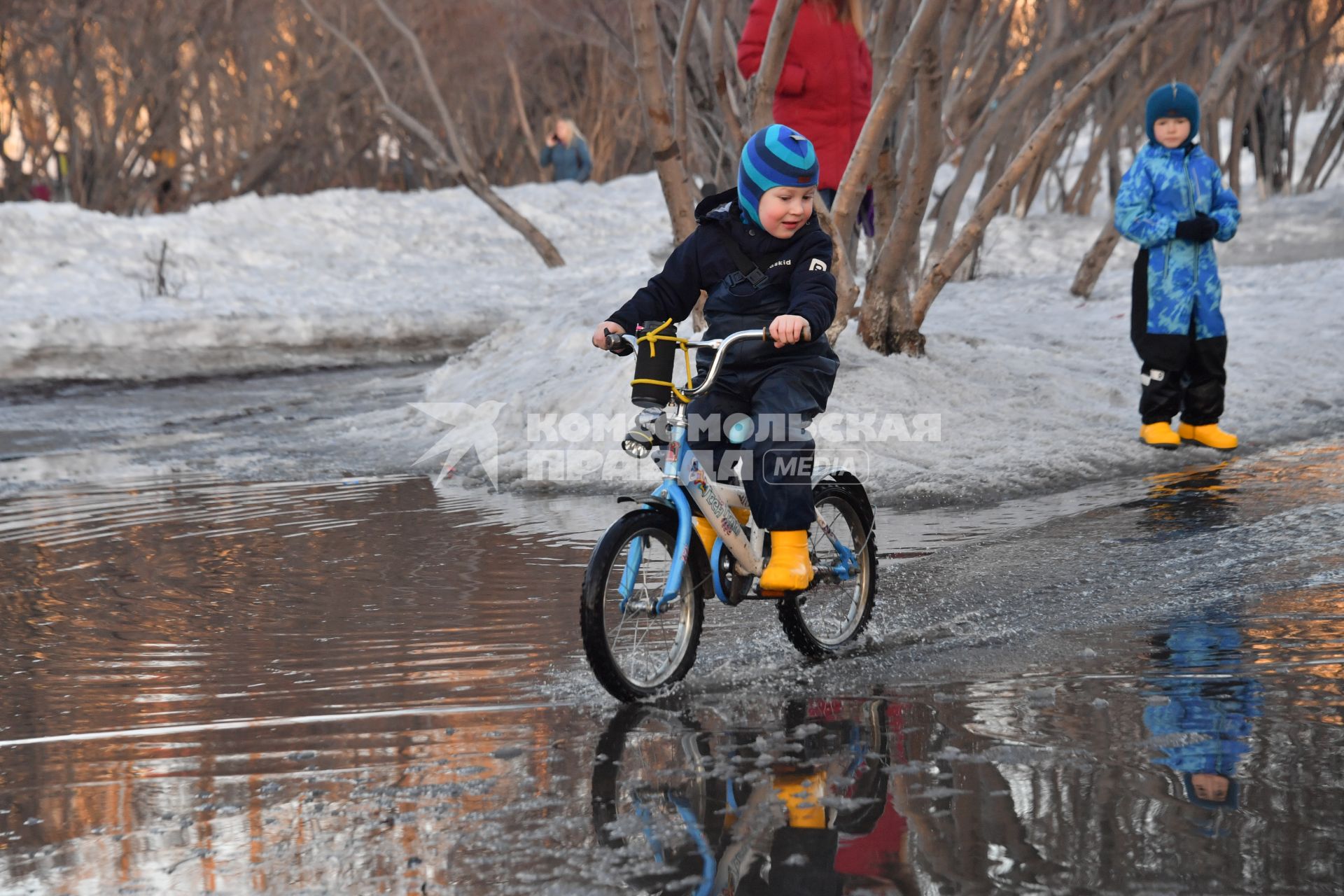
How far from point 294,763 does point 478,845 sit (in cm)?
82

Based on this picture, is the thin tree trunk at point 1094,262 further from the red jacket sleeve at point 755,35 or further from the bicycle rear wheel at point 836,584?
the bicycle rear wheel at point 836,584

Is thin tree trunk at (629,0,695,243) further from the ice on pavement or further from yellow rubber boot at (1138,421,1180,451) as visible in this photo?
yellow rubber boot at (1138,421,1180,451)

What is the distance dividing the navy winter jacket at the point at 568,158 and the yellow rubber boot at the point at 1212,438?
2109 centimetres

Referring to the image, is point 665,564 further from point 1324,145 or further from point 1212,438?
point 1324,145

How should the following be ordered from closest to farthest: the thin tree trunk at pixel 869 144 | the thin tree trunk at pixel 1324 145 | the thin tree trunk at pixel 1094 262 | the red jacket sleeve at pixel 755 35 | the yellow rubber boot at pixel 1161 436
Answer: the thin tree trunk at pixel 869 144, the yellow rubber boot at pixel 1161 436, the red jacket sleeve at pixel 755 35, the thin tree trunk at pixel 1094 262, the thin tree trunk at pixel 1324 145

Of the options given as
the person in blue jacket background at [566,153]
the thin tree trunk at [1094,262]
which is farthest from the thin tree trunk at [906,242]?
the person in blue jacket background at [566,153]

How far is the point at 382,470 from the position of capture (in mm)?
8938

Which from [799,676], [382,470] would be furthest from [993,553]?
[382,470]

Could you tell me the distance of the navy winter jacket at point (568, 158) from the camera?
28719mm

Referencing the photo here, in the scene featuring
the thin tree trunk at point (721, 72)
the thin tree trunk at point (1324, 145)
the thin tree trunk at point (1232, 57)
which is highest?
the thin tree trunk at point (1324, 145)

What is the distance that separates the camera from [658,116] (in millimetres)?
9242

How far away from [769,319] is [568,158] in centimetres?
2464

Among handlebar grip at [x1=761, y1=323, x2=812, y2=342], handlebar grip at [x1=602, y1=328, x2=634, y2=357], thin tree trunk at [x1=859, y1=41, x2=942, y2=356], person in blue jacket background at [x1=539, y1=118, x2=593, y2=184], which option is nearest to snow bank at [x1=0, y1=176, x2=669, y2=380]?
person in blue jacket background at [x1=539, y1=118, x2=593, y2=184]

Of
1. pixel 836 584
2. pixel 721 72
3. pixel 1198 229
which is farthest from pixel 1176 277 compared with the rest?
pixel 836 584
